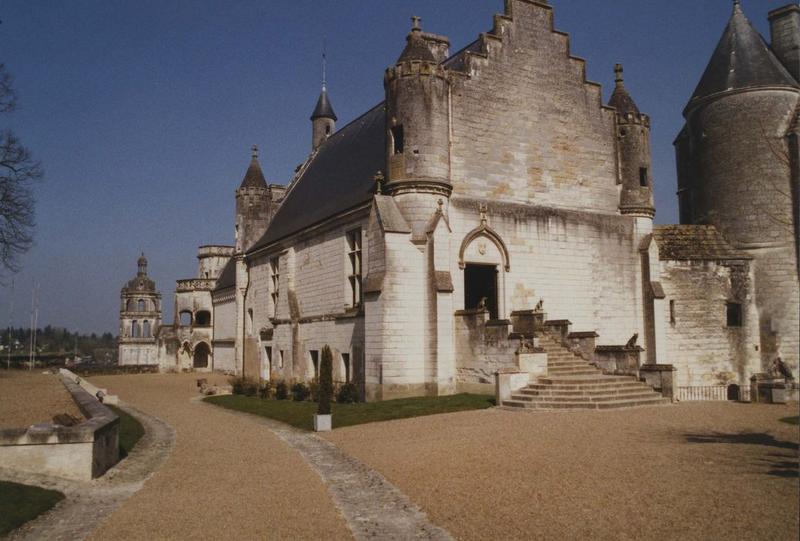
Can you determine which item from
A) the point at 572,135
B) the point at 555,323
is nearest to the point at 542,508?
the point at 555,323

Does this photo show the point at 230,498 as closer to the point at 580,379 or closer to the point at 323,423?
the point at 323,423

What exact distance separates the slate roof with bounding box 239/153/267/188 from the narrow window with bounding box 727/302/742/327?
85.3 ft

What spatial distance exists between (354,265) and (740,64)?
1805 centimetres

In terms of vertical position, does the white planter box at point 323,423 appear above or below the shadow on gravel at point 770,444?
below

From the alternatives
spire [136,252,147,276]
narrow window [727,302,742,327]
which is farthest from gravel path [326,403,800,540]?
spire [136,252,147,276]

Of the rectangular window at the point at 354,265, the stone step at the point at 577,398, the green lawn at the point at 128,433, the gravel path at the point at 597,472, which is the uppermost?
the rectangular window at the point at 354,265

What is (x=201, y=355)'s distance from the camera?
52.0 meters

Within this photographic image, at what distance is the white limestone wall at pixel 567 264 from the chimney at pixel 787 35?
10.5 meters

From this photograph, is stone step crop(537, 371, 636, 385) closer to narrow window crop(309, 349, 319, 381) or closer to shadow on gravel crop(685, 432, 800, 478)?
shadow on gravel crop(685, 432, 800, 478)

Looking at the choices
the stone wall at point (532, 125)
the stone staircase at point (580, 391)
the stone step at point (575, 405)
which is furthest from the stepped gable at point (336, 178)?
the stone step at point (575, 405)

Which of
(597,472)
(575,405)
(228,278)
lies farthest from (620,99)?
(228,278)

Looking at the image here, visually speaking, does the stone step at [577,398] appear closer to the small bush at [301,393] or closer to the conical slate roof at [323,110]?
the small bush at [301,393]

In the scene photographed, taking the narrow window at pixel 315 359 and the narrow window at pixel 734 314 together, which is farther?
the narrow window at pixel 315 359

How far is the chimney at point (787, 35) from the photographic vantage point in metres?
27.5
